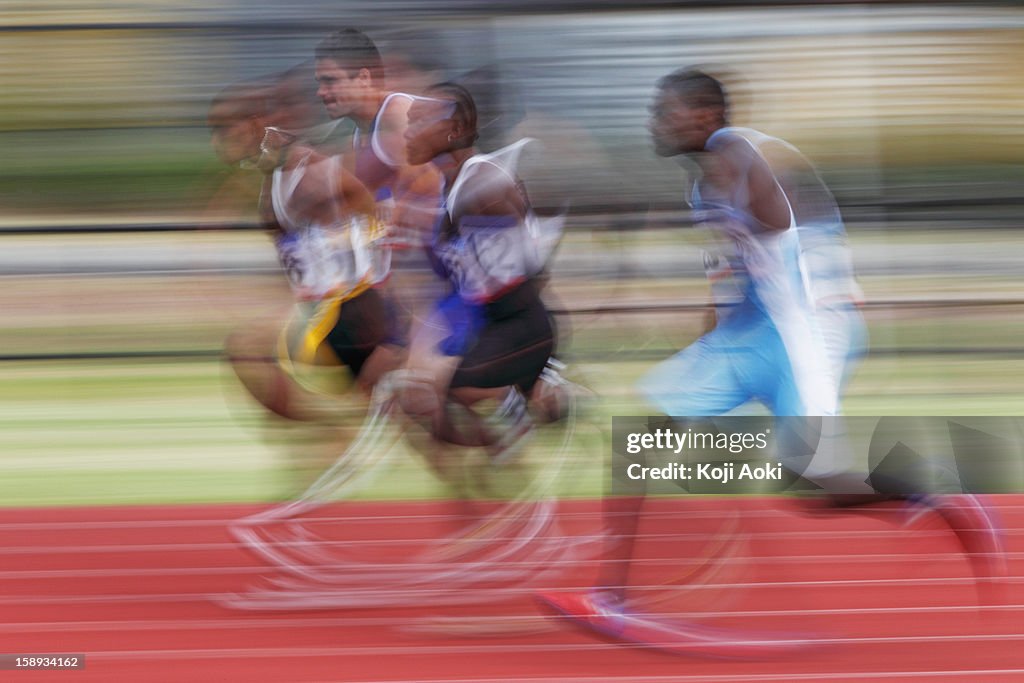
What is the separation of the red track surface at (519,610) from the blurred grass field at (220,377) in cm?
50

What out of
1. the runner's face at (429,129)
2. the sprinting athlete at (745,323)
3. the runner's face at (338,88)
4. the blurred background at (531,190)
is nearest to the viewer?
the sprinting athlete at (745,323)

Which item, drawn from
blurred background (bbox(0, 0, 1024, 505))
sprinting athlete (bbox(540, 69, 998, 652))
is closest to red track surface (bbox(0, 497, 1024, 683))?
sprinting athlete (bbox(540, 69, 998, 652))

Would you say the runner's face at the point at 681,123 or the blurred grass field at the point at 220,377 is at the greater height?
the runner's face at the point at 681,123

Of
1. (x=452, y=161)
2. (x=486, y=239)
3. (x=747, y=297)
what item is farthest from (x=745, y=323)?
(x=452, y=161)

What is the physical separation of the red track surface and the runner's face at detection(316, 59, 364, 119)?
3.93 feet

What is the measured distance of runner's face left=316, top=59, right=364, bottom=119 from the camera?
3537mm

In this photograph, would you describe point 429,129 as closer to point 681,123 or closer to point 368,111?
point 368,111

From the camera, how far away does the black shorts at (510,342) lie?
10.6 ft

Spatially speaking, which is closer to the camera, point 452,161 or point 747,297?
point 747,297

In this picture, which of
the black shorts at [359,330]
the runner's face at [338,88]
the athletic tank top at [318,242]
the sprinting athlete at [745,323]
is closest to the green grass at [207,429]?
the black shorts at [359,330]

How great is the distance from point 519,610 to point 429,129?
117 centimetres

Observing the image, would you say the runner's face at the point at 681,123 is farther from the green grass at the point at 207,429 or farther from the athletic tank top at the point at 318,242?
the green grass at the point at 207,429

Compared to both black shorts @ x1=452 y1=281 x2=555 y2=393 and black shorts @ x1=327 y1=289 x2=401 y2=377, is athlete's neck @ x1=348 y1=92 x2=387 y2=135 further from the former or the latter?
black shorts @ x1=452 y1=281 x2=555 y2=393

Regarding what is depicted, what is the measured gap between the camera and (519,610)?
3197mm
